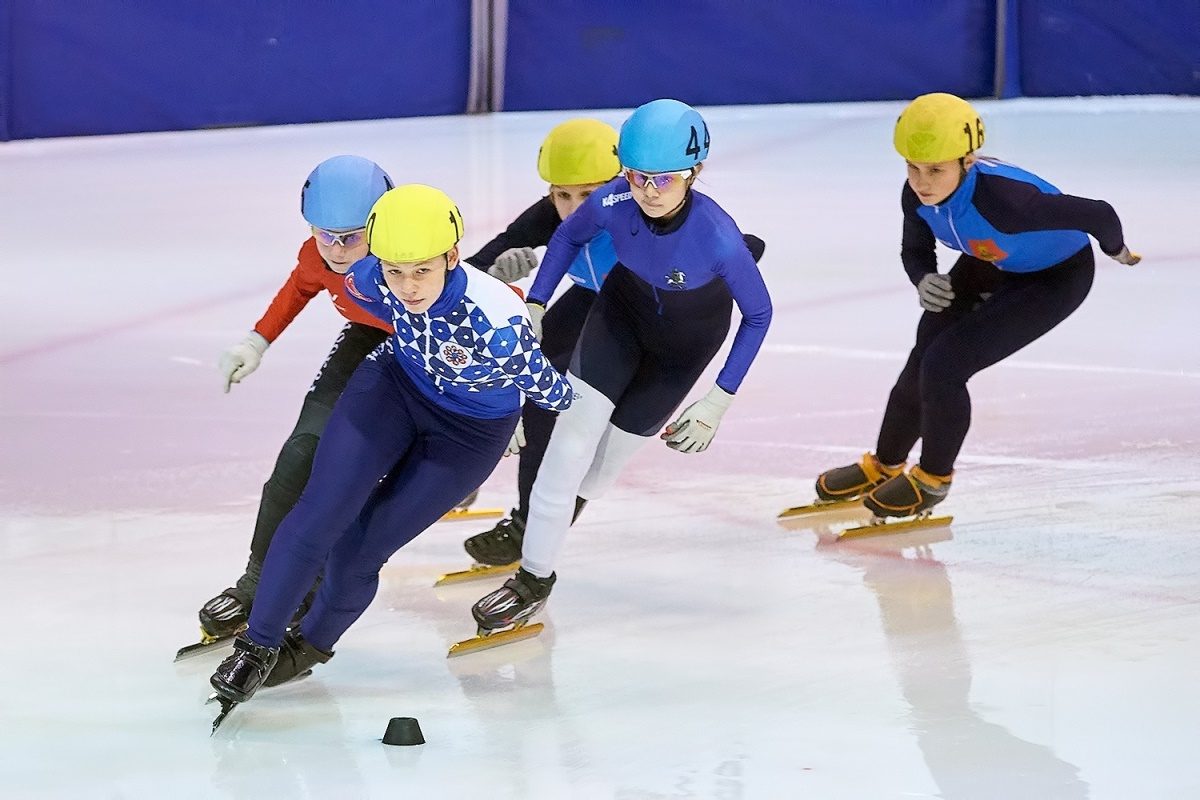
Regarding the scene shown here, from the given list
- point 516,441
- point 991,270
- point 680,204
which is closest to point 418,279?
point 516,441

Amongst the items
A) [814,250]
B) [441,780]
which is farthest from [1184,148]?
[441,780]

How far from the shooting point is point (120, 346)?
6.54 m

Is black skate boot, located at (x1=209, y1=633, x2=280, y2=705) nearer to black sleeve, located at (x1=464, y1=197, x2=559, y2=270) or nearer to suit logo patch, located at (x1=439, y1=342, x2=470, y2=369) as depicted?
suit logo patch, located at (x1=439, y1=342, x2=470, y2=369)

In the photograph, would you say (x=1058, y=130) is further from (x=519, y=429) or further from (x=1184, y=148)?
(x=519, y=429)

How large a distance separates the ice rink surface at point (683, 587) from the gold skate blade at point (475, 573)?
3.4 inches

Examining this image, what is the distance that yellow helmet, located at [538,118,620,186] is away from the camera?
432cm

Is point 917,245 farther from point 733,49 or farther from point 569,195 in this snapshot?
point 733,49

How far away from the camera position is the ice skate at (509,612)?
12.9 ft

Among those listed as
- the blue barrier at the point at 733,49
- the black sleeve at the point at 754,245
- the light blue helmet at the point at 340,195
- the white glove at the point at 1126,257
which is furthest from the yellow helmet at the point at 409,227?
the blue barrier at the point at 733,49

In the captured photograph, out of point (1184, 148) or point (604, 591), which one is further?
point (1184, 148)

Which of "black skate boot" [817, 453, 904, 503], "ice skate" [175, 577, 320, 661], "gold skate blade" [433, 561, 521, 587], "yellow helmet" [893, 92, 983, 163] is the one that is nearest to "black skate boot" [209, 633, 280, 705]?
"ice skate" [175, 577, 320, 661]

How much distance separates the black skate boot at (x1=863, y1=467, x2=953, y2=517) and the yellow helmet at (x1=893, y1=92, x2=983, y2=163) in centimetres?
84

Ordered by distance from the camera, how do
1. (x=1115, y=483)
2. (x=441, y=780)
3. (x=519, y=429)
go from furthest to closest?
(x=1115, y=483) < (x=519, y=429) < (x=441, y=780)

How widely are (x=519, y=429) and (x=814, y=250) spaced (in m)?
4.64
